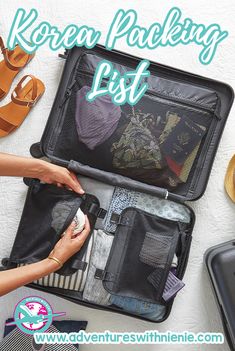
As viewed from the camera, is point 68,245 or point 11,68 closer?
point 68,245

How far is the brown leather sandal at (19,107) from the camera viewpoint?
1.15 metres

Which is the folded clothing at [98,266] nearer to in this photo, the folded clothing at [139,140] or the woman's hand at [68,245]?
the woman's hand at [68,245]

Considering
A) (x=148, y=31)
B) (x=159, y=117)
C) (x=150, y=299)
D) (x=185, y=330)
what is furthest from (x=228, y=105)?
(x=185, y=330)

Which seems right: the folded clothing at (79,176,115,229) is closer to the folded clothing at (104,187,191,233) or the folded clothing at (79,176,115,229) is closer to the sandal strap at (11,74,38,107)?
the folded clothing at (104,187,191,233)

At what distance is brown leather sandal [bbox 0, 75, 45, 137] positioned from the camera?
3.78 feet

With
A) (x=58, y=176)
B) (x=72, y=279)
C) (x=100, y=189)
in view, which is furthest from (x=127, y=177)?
(x=72, y=279)

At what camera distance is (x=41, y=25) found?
1.19m

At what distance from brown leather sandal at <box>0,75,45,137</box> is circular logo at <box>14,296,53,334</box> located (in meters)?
0.49

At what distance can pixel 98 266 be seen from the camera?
1074 mm

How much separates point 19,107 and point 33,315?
0.59 metres

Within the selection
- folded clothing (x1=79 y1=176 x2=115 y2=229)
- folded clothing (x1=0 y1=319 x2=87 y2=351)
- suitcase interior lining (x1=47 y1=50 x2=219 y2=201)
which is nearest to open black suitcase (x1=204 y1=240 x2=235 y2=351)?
Result: suitcase interior lining (x1=47 y1=50 x2=219 y2=201)

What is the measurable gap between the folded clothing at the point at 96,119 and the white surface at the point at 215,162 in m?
0.18

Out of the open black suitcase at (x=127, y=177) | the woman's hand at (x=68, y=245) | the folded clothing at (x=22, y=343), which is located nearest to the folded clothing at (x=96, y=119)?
the open black suitcase at (x=127, y=177)

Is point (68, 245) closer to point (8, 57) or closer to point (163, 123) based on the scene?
point (163, 123)
